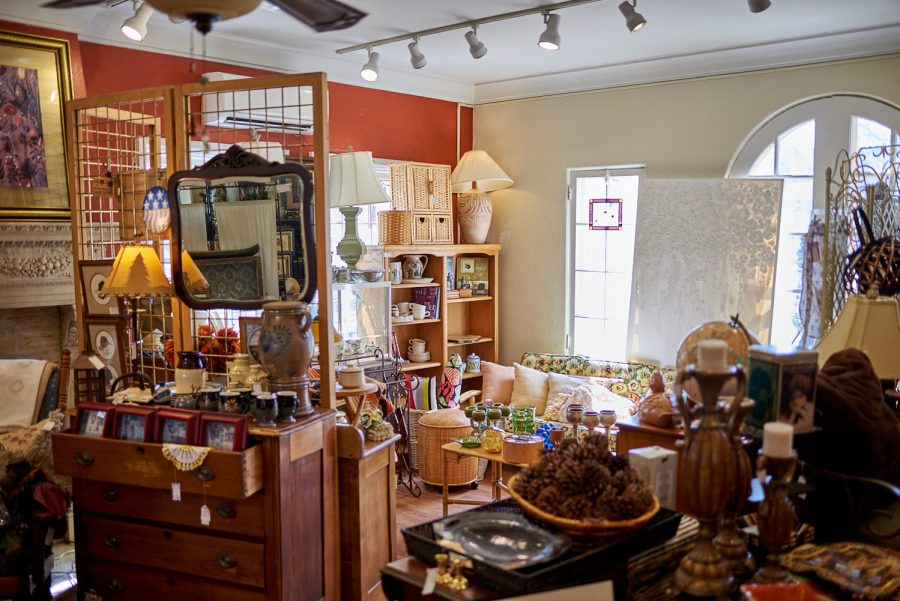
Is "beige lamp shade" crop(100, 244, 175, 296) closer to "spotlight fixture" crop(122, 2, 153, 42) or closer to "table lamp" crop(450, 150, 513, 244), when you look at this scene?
"spotlight fixture" crop(122, 2, 153, 42)

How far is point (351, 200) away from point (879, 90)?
339 centimetres

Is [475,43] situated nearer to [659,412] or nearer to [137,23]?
[137,23]

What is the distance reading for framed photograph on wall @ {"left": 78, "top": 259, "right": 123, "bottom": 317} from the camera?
12.9 ft

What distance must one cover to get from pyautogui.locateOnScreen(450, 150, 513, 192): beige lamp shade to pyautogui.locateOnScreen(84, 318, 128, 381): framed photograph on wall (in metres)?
3.31

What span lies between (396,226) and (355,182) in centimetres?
131

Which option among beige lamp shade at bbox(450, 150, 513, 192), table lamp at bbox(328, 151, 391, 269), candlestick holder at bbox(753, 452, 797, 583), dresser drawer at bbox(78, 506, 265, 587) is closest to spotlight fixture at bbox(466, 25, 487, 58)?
table lamp at bbox(328, 151, 391, 269)

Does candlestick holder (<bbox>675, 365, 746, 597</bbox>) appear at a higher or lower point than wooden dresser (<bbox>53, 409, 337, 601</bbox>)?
higher

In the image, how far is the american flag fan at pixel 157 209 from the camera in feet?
12.5

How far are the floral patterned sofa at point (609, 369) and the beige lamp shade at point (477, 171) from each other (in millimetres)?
1478

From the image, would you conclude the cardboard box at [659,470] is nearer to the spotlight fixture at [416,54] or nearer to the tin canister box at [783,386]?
the tin canister box at [783,386]

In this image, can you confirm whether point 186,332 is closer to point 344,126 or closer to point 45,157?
point 45,157

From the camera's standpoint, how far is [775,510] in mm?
1901

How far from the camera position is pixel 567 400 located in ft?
18.9

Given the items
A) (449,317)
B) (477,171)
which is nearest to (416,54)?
(477,171)
